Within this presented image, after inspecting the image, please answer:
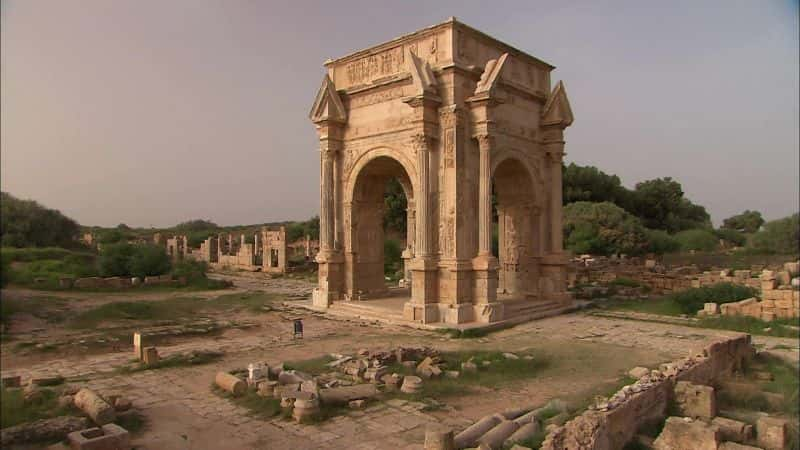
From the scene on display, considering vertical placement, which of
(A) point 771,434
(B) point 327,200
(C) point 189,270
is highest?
(B) point 327,200

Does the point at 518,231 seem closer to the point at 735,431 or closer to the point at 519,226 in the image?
the point at 519,226

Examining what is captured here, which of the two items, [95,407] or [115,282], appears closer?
[95,407]

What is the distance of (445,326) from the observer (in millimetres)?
11992

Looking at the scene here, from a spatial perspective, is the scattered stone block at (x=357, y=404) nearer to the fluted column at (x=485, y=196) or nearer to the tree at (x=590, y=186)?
the fluted column at (x=485, y=196)

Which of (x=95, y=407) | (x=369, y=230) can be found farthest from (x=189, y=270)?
(x=95, y=407)

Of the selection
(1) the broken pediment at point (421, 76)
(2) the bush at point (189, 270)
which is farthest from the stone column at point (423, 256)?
(2) the bush at point (189, 270)

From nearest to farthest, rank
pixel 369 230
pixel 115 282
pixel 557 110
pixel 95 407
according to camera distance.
A: pixel 95 407 < pixel 557 110 < pixel 369 230 < pixel 115 282

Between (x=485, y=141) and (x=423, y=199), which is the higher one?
(x=485, y=141)

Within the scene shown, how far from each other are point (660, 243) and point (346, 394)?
30.2 metres

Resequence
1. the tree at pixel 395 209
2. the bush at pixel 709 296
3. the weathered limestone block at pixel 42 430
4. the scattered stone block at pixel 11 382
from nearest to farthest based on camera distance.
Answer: the weathered limestone block at pixel 42 430
the scattered stone block at pixel 11 382
the bush at pixel 709 296
the tree at pixel 395 209

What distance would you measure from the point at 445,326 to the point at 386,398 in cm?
518

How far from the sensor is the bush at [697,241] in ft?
109

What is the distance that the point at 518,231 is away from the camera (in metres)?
15.7

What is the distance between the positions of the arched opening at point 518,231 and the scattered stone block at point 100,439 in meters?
12.4
